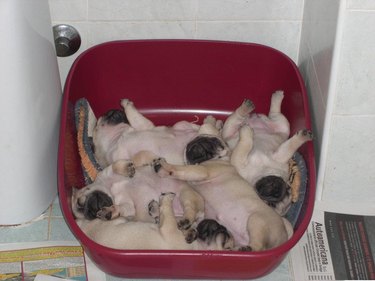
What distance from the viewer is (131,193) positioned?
1.62 meters

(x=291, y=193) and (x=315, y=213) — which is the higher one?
(x=291, y=193)

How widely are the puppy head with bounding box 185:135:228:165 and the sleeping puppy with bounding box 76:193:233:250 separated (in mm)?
137

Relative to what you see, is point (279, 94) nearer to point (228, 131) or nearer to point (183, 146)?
point (228, 131)

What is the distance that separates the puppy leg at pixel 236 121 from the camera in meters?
1.72

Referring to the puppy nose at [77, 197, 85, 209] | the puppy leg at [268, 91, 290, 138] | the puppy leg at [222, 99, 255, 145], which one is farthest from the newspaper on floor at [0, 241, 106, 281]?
the puppy leg at [268, 91, 290, 138]

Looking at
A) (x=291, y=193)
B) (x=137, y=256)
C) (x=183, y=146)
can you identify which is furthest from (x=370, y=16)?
(x=137, y=256)

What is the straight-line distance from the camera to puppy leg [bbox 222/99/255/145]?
5.65 feet

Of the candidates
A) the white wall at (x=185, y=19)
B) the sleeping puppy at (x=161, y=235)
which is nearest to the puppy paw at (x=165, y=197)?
the sleeping puppy at (x=161, y=235)

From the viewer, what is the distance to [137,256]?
4.61 ft

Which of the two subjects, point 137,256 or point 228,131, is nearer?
point 137,256

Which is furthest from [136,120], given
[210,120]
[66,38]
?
[66,38]

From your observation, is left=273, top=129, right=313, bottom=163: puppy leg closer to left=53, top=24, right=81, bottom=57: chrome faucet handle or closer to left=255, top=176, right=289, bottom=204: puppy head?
left=255, top=176, right=289, bottom=204: puppy head

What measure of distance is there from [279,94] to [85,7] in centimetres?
54

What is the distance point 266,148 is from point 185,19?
0.42m
